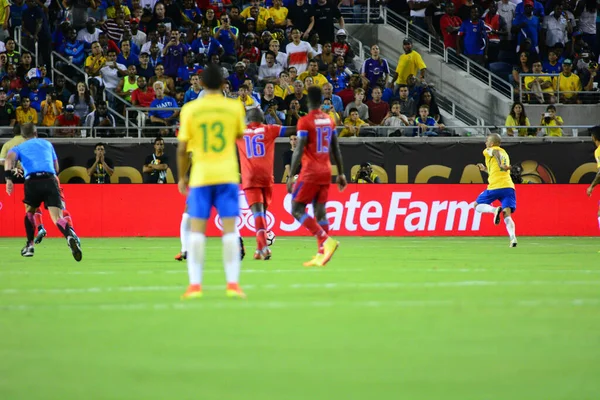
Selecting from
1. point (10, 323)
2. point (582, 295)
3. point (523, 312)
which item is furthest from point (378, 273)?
point (10, 323)

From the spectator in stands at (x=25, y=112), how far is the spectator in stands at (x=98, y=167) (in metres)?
1.71

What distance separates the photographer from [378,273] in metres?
13.5

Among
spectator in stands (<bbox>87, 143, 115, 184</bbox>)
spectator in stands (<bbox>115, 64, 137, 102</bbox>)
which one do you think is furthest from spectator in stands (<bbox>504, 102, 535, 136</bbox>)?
spectator in stands (<bbox>87, 143, 115, 184</bbox>)

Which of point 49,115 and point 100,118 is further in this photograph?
point 100,118

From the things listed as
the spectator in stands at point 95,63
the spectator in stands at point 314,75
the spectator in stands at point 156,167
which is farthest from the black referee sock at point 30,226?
the spectator in stands at point 314,75

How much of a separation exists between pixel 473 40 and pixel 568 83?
299 centimetres

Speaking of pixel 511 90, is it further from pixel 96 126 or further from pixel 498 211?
pixel 96 126

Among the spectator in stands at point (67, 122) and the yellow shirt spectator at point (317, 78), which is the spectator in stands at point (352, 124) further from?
the spectator in stands at point (67, 122)

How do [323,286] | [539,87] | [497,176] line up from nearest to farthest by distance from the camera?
[323,286]
[497,176]
[539,87]

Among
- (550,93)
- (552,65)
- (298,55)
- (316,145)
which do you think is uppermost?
(298,55)

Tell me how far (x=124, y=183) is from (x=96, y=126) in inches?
74.1

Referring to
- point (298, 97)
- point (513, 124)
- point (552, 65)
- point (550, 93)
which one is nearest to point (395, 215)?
point (298, 97)

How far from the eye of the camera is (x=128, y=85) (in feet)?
91.7

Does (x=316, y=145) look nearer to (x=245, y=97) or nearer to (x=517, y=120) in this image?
(x=245, y=97)
